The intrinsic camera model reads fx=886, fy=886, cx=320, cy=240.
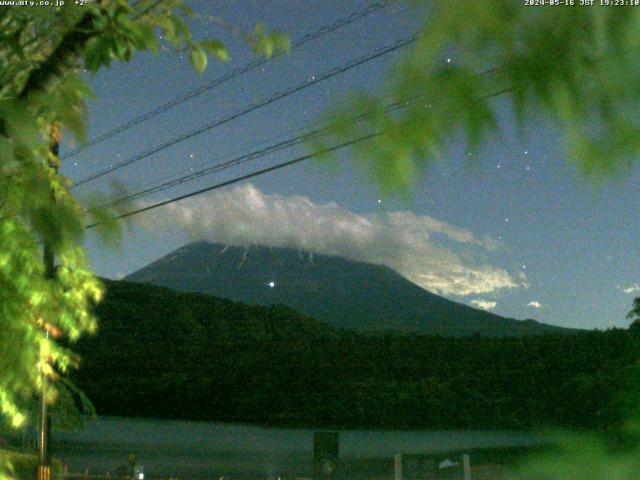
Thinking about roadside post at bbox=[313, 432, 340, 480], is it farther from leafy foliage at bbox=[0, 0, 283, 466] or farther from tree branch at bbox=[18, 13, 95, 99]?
tree branch at bbox=[18, 13, 95, 99]

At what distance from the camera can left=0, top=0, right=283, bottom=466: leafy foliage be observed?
60.7 inches

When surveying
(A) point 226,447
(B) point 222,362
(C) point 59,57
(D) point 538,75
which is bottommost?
(D) point 538,75

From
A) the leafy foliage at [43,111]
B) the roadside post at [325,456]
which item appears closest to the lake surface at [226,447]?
the roadside post at [325,456]

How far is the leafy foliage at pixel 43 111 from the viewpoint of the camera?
154cm

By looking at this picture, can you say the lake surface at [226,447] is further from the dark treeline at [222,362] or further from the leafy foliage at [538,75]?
the leafy foliage at [538,75]

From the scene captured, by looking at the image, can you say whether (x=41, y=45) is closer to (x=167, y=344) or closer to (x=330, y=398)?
(x=167, y=344)

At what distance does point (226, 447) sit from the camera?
201ft

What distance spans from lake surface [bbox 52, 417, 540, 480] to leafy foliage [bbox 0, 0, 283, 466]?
23853 millimetres

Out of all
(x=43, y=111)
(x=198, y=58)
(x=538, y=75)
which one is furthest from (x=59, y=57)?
(x=538, y=75)

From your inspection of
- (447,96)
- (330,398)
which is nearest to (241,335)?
(330,398)

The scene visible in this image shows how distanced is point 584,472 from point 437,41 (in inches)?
12.7

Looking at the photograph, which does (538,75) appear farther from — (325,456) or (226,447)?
(226,447)

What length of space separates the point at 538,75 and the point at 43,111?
6.81 ft

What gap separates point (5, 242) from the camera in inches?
109
